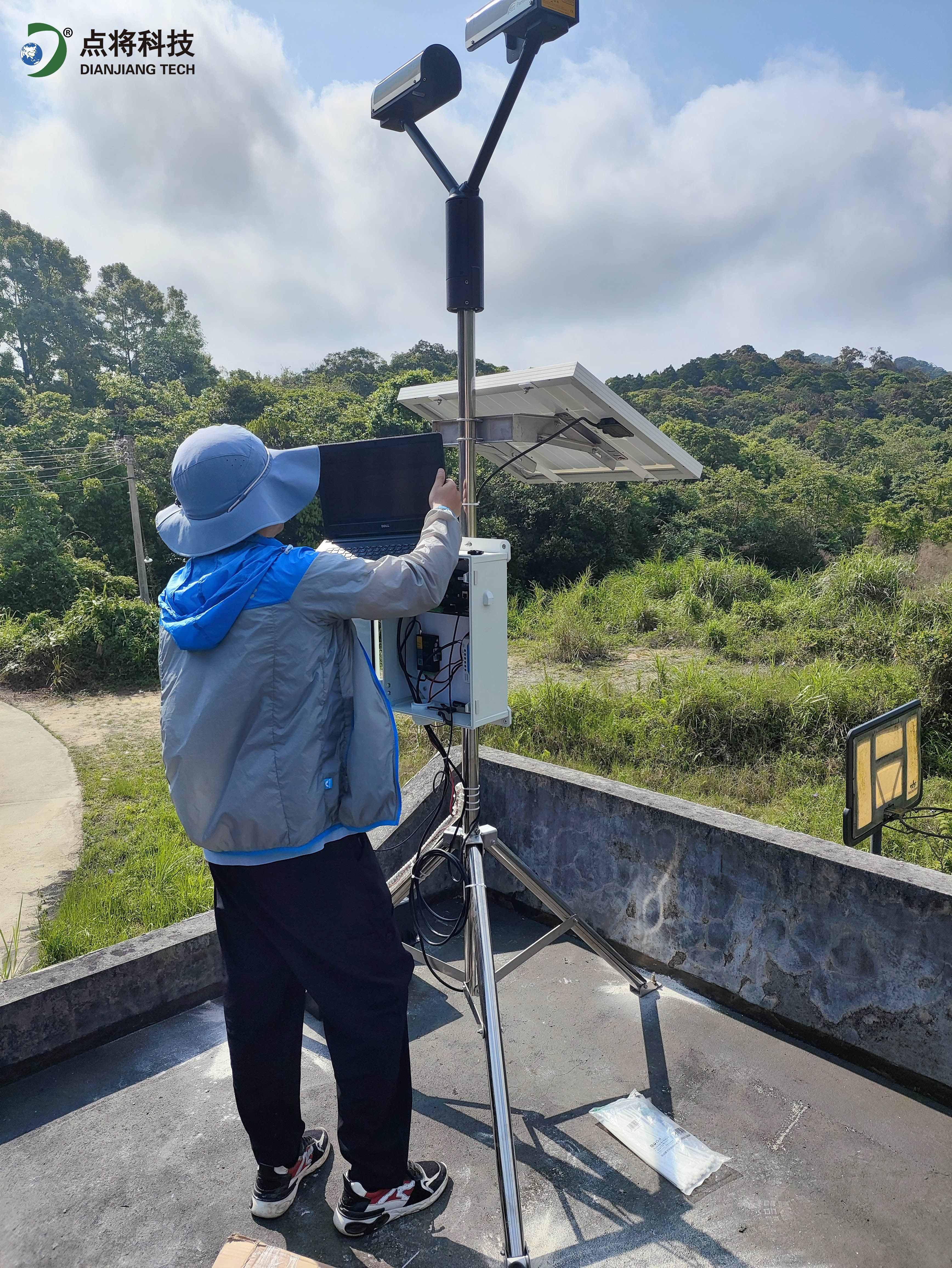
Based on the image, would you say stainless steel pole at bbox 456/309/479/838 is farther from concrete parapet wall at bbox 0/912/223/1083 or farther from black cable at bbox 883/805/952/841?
black cable at bbox 883/805/952/841

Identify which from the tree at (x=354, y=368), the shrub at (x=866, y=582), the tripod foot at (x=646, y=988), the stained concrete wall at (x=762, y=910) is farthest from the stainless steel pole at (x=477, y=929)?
the tree at (x=354, y=368)

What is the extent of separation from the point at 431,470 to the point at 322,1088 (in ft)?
5.30

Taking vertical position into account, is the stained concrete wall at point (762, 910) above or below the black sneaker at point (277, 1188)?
above

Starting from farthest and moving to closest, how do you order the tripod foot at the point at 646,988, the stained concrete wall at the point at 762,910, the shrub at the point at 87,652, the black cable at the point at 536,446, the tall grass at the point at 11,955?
the shrub at the point at 87,652
the tall grass at the point at 11,955
the tripod foot at the point at 646,988
the black cable at the point at 536,446
the stained concrete wall at the point at 762,910

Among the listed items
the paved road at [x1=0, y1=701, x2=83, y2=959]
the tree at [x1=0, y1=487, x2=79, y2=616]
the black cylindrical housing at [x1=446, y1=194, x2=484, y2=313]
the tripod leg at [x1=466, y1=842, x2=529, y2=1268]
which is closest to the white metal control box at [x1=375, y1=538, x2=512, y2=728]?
the tripod leg at [x1=466, y1=842, x2=529, y2=1268]

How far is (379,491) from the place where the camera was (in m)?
2.06

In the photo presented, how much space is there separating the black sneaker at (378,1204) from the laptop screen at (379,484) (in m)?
1.46

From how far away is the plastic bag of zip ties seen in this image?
1820mm

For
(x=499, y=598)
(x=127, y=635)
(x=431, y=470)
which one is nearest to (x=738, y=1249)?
(x=499, y=598)

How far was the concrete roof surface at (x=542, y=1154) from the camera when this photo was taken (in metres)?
1.65

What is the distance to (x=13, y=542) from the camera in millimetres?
17828

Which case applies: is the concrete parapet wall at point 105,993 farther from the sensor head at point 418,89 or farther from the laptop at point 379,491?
the sensor head at point 418,89

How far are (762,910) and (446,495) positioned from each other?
147 centimetres

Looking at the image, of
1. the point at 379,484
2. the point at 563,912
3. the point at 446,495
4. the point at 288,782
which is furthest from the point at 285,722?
the point at 563,912
